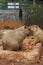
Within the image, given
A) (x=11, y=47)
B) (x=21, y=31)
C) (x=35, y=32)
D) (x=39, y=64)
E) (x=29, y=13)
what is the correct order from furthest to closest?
(x=29, y=13) < (x=35, y=32) < (x=21, y=31) < (x=11, y=47) < (x=39, y=64)

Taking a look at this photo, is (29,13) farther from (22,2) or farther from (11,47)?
(11,47)

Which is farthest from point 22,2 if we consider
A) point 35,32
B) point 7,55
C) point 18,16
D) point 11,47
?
point 7,55

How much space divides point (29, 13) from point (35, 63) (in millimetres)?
4882

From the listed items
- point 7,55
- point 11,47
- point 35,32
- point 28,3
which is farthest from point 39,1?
point 7,55

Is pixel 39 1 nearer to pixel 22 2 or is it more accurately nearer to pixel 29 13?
pixel 22 2

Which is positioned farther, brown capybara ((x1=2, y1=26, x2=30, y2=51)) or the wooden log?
brown capybara ((x1=2, y1=26, x2=30, y2=51))

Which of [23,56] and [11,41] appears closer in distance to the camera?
[23,56]

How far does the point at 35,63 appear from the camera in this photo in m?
4.38

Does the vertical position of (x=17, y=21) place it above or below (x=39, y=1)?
below

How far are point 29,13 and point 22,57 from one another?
4.74 meters

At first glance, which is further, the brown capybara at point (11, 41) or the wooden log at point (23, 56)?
the brown capybara at point (11, 41)

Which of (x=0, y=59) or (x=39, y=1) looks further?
(x=39, y=1)

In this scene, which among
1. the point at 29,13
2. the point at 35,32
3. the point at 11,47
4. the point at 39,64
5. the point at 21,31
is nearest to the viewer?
the point at 39,64

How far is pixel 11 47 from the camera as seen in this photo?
17.4ft
